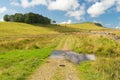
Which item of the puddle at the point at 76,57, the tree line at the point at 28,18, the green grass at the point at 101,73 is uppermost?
the tree line at the point at 28,18

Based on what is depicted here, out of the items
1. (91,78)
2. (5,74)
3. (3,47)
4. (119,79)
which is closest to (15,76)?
(5,74)

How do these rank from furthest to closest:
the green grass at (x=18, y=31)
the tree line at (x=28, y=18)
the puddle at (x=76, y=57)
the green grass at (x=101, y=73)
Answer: the tree line at (x=28, y=18)
the green grass at (x=18, y=31)
the puddle at (x=76, y=57)
the green grass at (x=101, y=73)

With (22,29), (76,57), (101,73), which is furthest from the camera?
(22,29)

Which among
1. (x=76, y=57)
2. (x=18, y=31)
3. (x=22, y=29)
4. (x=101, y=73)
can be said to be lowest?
(x=18, y=31)

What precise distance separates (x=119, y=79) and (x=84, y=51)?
53.6 feet

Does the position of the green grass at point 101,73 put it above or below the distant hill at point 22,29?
above

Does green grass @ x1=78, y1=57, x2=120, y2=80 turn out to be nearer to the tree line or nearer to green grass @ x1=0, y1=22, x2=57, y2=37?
green grass @ x1=0, y1=22, x2=57, y2=37

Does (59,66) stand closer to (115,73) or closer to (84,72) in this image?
(84,72)

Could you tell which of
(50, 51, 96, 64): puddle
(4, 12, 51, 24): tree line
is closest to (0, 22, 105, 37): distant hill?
(4, 12, 51, 24): tree line

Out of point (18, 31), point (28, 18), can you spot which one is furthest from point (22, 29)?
point (28, 18)

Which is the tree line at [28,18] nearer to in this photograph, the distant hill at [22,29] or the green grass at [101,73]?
the distant hill at [22,29]

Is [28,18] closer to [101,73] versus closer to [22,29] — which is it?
[22,29]

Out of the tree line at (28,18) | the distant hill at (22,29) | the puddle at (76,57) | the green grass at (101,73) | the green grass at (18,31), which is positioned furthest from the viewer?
the tree line at (28,18)

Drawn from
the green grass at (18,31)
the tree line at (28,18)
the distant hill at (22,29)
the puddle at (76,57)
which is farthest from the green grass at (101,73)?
the tree line at (28,18)
